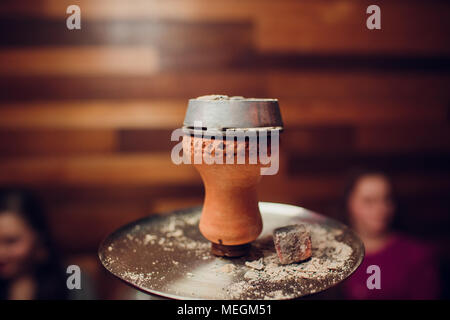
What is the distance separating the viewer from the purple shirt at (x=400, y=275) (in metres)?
2.42

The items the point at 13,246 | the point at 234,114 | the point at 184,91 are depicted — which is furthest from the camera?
the point at 184,91

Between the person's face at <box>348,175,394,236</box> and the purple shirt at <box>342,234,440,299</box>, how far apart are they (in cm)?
17

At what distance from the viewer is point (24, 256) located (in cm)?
229

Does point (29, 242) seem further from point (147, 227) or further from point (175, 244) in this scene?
point (175, 244)

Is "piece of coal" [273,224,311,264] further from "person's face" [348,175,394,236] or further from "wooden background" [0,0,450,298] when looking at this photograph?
"wooden background" [0,0,450,298]

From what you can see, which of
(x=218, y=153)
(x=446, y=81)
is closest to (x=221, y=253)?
(x=218, y=153)

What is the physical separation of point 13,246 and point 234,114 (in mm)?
2038

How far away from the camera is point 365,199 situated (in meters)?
2.61

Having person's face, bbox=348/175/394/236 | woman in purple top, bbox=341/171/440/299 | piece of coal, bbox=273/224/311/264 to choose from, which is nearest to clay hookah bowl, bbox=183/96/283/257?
piece of coal, bbox=273/224/311/264

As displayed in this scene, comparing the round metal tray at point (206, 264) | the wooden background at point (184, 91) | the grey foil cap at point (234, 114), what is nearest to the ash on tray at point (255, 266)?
the round metal tray at point (206, 264)

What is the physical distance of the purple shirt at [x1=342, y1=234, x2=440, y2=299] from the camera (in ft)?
7.93

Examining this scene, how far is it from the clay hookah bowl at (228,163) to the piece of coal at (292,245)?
0.33 feet

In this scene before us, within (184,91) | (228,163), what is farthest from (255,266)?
(184,91)

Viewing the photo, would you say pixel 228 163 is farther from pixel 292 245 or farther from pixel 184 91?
pixel 184 91
